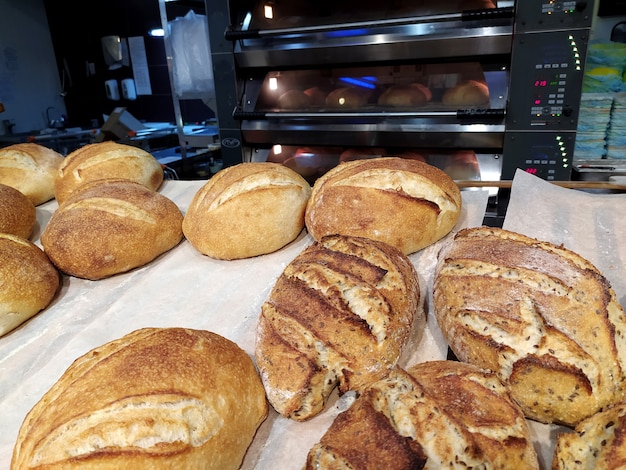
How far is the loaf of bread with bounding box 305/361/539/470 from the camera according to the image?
A: 613 millimetres

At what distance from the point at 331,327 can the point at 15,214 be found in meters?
1.21

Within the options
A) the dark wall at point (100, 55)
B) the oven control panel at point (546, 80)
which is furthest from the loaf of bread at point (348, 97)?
the dark wall at point (100, 55)

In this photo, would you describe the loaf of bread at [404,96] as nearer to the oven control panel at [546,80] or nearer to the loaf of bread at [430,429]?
the oven control panel at [546,80]

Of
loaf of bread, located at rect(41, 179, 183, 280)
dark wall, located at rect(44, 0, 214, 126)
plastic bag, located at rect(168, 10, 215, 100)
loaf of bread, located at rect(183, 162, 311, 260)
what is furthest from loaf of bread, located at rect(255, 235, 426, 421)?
dark wall, located at rect(44, 0, 214, 126)

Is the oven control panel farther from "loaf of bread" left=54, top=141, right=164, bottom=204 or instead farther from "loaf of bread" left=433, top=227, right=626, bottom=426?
"loaf of bread" left=54, top=141, right=164, bottom=204

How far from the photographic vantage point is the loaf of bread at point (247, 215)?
A: 1.33 meters

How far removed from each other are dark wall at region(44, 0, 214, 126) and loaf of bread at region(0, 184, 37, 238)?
10.1 feet

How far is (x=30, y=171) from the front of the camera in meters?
1.82

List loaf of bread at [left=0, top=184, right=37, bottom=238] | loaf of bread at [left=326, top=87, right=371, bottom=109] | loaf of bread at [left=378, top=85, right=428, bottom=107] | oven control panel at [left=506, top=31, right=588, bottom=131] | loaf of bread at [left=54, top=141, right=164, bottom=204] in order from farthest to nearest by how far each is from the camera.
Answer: loaf of bread at [left=326, top=87, right=371, bottom=109] → loaf of bread at [left=378, top=85, right=428, bottom=107] → oven control panel at [left=506, top=31, right=588, bottom=131] → loaf of bread at [left=54, top=141, right=164, bottom=204] → loaf of bread at [left=0, top=184, right=37, bottom=238]

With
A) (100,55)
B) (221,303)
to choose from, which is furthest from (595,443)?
(100,55)

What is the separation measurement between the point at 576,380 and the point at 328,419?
0.44 m

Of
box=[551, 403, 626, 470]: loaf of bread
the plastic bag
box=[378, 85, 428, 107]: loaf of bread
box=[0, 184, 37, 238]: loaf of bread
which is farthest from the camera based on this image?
the plastic bag

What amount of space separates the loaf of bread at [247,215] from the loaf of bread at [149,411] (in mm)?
520

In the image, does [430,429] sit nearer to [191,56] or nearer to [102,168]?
[102,168]
